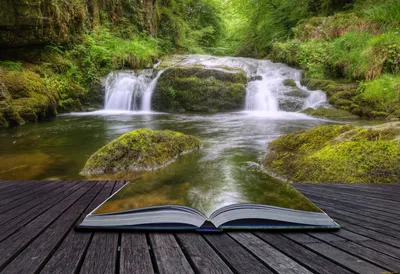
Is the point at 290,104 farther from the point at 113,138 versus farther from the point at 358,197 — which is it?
the point at 358,197

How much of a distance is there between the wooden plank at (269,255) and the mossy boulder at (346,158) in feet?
6.87

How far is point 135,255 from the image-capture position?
1.10 metres

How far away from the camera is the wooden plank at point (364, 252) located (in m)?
1.04

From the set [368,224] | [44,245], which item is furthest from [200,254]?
[368,224]

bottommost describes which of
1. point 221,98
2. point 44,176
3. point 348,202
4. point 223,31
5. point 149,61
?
point 44,176

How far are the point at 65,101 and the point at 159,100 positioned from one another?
3556mm

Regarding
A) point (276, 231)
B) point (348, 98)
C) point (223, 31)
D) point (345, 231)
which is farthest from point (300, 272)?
point (223, 31)

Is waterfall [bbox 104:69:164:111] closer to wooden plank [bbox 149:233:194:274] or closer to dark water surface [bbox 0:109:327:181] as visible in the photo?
dark water surface [bbox 0:109:327:181]

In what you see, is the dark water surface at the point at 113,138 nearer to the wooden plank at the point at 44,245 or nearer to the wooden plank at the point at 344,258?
the wooden plank at the point at 44,245

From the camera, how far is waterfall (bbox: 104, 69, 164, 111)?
11445 millimetres

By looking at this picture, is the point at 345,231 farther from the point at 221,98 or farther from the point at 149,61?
the point at 149,61

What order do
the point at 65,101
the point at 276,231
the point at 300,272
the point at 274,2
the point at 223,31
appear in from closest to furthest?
the point at 300,272 → the point at 276,231 → the point at 65,101 → the point at 274,2 → the point at 223,31

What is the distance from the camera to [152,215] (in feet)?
4.54

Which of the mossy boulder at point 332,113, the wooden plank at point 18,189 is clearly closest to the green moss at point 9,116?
the wooden plank at point 18,189
